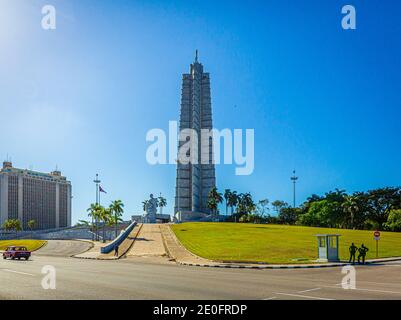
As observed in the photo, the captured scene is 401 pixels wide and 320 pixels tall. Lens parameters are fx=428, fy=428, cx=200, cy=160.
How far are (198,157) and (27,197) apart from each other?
86.7 m

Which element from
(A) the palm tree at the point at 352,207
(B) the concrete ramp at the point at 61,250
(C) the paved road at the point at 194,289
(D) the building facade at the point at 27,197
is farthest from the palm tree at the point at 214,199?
(C) the paved road at the point at 194,289

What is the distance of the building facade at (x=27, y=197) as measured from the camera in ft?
578

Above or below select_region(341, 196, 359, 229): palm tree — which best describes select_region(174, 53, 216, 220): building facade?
above

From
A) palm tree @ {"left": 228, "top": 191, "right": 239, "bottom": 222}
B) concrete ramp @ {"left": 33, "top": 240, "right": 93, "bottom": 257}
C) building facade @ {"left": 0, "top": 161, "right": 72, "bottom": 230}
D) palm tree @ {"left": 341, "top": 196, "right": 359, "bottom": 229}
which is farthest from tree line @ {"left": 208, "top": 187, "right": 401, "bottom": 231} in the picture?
building facade @ {"left": 0, "top": 161, "right": 72, "bottom": 230}

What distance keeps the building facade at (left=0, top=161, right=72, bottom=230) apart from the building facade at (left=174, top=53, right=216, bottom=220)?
79.4m

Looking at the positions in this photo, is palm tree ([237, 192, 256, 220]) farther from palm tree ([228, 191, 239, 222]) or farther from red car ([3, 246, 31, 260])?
red car ([3, 246, 31, 260])

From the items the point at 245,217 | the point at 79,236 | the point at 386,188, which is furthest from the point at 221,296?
the point at 245,217

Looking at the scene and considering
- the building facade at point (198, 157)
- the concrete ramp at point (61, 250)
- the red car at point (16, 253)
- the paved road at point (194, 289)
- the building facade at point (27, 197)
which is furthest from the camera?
the building facade at point (27, 197)

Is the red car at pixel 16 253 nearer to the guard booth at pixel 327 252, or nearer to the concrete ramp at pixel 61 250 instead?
the concrete ramp at pixel 61 250

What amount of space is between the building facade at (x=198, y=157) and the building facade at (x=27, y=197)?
7935cm

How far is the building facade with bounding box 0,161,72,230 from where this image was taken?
176 metres

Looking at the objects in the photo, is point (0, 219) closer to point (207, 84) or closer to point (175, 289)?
point (207, 84)

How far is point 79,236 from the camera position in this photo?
98.7m

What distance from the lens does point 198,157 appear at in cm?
14450
